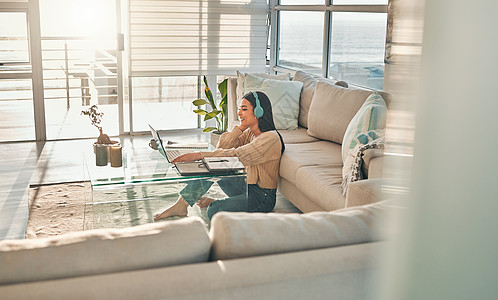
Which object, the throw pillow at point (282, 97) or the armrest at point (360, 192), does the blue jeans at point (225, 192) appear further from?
the throw pillow at point (282, 97)

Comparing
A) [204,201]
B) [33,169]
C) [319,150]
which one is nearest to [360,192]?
[204,201]

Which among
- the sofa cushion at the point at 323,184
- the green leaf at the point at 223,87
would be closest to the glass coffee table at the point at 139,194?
the sofa cushion at the point at 323,184

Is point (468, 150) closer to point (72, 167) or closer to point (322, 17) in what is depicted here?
point (72, 167)

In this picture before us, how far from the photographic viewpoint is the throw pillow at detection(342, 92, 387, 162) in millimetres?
2866

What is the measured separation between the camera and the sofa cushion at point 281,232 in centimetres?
121

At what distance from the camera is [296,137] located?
396cm

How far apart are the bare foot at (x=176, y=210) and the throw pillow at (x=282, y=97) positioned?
1.71 meters

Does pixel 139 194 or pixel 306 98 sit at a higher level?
pixel 306 98

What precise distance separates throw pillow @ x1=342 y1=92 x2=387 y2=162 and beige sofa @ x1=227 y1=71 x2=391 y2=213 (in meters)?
0.21

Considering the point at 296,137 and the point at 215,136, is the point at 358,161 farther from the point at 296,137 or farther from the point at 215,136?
the point at 215,136

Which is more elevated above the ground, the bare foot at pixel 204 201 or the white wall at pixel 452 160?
the white wall at pixel 452 160

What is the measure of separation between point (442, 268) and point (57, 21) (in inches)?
216

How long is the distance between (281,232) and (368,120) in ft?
5.88

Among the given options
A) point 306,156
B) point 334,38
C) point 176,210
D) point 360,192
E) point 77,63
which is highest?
point 334,38
